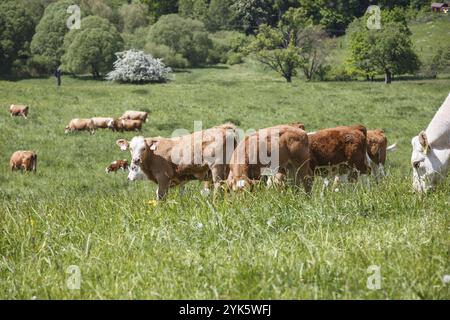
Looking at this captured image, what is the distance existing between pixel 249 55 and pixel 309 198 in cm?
6679

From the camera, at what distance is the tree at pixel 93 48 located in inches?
2522

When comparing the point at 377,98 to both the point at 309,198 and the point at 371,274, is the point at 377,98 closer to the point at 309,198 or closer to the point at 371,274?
the point at 309,198

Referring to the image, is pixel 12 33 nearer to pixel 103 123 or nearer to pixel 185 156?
pixel 103 123

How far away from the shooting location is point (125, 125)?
2803 centimetres

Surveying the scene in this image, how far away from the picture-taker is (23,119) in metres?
28.5

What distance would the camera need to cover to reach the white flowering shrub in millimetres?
58188

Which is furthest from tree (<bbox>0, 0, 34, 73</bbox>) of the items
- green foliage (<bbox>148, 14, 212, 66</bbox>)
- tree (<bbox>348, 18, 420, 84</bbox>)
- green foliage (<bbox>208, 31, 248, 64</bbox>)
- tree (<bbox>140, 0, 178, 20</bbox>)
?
tree (<bbox>140, 0, 178, 20</bbox>)

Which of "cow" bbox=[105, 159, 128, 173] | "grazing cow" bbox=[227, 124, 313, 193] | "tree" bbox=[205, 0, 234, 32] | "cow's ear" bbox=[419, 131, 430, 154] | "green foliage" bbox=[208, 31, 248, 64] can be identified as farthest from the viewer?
"tree" bbox=[205, 0, 234, 32]

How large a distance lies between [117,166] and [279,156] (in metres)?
12.1

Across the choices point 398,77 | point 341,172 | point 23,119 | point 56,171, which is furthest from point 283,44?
point 341,172

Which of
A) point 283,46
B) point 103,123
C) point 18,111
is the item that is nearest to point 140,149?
point 103,123

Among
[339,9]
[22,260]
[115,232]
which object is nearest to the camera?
[22,260]

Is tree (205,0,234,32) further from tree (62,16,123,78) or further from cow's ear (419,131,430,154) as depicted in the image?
cow's ear (419,131,430,154)

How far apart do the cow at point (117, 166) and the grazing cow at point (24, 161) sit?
2.40 m
